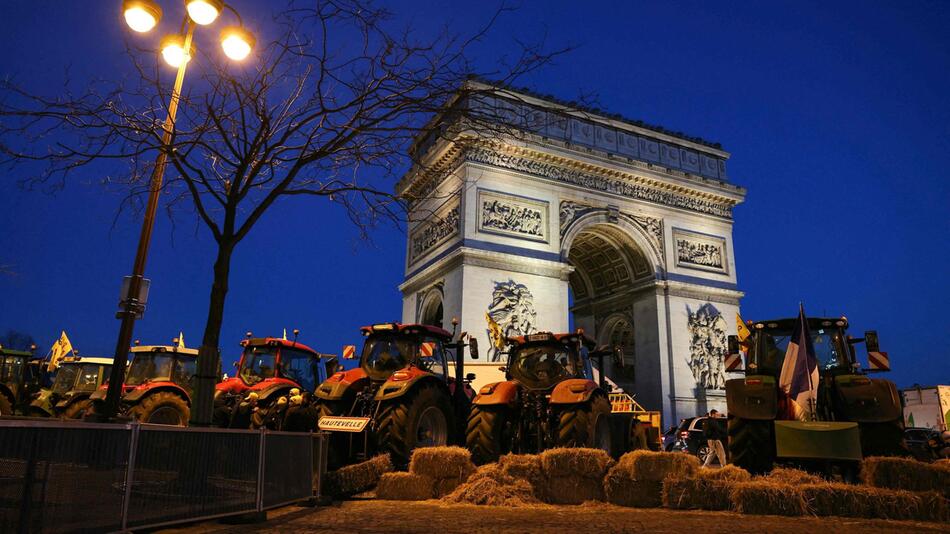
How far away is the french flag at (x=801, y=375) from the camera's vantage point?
696cm

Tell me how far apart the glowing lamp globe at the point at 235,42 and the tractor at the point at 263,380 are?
4.04 m

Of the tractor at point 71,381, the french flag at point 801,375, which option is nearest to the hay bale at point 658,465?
the french flag at point 801,375

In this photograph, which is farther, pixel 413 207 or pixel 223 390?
pixel 223 390

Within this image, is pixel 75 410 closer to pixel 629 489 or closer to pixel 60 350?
pixel 60 350

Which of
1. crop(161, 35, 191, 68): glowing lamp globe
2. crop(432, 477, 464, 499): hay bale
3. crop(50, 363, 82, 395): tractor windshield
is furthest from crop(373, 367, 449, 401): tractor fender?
crop(50, 363, 82, 395): tractor windshield

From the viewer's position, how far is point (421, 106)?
6.00 metres

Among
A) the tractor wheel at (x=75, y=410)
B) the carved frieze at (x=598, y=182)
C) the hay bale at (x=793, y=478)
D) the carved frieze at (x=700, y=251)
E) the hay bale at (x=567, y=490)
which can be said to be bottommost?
the hay bale at (x=567, y=490)

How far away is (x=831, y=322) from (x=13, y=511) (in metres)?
8.75

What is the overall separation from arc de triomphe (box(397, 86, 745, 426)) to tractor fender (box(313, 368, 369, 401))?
10.8 meters

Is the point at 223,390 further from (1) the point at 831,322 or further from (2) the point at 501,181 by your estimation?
(2) the point at 501,181

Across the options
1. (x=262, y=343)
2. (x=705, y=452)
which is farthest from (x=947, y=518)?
(x=262, y=343)

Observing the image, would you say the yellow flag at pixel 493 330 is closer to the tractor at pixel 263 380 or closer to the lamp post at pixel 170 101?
the tractor at pixel 263 380

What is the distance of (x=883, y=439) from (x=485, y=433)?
455 cm

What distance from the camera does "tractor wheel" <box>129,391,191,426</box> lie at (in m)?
8.79
